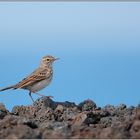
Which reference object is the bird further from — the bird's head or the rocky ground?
the rocky ground

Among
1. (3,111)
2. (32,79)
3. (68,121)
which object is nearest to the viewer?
(68,121)

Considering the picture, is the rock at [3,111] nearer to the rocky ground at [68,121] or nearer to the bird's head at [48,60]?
the rocky ground at [68,121]

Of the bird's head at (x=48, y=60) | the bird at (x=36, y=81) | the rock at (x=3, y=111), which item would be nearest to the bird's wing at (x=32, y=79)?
Answer: the bird at (x=36, y=81)

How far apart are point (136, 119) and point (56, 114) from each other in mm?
3543

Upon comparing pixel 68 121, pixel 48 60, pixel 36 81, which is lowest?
pixel 68 121

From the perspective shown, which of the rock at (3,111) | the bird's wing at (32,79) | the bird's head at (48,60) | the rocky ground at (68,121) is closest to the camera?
the rocky ground at (68,121)

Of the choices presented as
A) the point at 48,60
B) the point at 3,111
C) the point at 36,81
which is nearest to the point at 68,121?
the point at 3,111

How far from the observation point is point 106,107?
50.5ft

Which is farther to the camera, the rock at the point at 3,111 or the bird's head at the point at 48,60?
the bird's head at the point at 48,60

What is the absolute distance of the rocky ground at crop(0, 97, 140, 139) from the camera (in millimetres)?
9727

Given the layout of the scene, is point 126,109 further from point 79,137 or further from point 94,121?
point 79,137

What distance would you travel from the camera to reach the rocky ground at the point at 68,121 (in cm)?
973

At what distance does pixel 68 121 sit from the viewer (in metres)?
12.9

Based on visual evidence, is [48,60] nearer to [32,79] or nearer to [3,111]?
[32,79]
